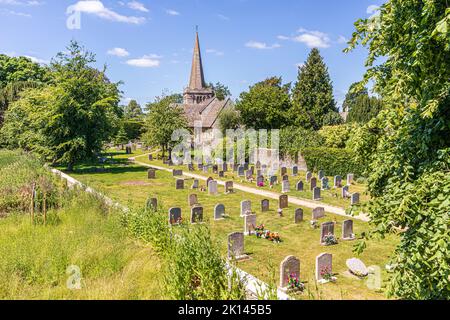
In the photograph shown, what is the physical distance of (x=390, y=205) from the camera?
459 cm

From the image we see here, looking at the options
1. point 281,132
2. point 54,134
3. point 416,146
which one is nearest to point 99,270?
point 416,146

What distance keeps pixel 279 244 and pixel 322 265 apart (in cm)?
295

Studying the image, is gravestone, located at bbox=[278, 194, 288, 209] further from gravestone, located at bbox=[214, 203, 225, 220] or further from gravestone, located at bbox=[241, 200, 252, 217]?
gravestone, located at bbox=[214, 203, 225, 220]

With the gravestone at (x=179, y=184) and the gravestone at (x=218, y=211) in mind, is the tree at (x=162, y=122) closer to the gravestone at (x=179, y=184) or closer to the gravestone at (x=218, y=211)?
the gravestone at (x=179, y=184)

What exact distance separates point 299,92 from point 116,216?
46.4m

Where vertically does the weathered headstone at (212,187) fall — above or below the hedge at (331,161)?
below

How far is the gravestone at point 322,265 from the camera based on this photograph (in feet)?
28.7

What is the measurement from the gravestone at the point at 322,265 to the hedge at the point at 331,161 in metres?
17.1

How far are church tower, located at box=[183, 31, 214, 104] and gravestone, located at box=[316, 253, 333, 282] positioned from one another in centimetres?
6298

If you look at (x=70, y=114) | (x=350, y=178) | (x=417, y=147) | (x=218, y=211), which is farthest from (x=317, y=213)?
(x=70, y=114)

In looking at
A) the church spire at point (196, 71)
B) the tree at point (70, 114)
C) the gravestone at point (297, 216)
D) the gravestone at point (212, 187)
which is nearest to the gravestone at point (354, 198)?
the gravestone at point (297, 216)

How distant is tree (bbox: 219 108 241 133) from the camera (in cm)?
4188

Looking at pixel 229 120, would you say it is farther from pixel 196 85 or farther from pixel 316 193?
pixel 196 85

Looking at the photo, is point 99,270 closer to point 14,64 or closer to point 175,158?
point 175,158
